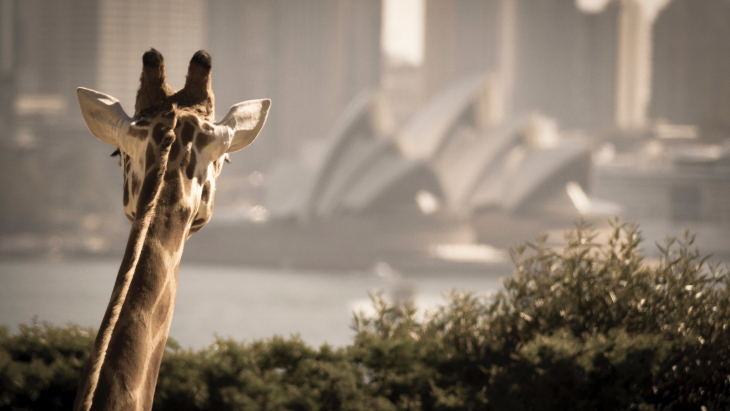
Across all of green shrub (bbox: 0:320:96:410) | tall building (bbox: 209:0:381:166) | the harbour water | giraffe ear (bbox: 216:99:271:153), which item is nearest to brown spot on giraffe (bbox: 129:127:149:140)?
giraffe ear (bbox: 216:99:271:153)

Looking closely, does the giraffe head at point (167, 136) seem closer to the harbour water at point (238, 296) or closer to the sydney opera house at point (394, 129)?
the sydney opera house at point (394, 129)

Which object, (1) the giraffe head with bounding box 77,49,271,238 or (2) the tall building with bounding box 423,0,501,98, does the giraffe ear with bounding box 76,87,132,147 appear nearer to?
(1) the giraffe head with bounding box 77,49,271,238

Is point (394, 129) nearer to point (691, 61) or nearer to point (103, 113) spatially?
point (103, 113)

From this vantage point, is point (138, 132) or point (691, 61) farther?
point (691, 61)

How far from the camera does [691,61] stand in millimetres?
106062

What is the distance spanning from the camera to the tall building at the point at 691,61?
102 m

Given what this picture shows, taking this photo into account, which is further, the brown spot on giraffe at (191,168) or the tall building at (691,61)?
the tall building at (691,61)

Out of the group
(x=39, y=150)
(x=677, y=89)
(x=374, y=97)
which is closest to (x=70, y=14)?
(x=39, y=150)

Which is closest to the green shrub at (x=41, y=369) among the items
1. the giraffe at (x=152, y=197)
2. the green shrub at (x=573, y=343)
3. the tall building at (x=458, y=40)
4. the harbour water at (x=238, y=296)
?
the green shrub at (x=573, y=343)

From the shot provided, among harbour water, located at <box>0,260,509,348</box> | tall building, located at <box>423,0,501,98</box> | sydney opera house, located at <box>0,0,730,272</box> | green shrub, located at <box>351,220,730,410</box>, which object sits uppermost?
tall building, located at <box>423,0,501,98</box>

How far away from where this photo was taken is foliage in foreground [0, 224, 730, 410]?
4797mm

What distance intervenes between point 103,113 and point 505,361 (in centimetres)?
375

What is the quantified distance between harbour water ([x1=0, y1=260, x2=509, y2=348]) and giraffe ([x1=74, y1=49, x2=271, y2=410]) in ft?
76.8

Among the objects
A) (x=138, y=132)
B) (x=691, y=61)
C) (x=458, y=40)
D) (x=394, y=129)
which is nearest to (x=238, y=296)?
(x=394, y=129)
